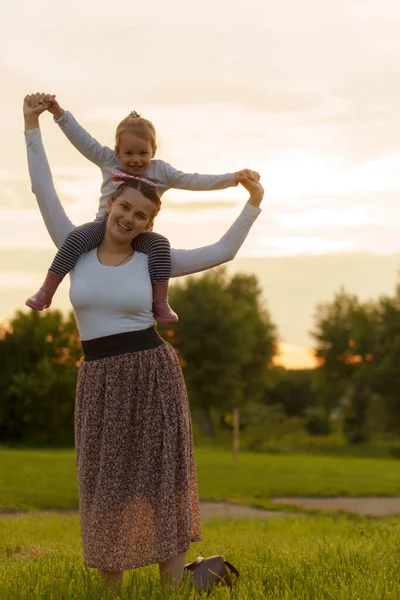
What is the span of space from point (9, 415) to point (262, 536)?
81.6 ft

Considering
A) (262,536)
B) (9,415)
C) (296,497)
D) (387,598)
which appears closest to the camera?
(387,598)

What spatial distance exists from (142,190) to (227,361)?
39.9 meters

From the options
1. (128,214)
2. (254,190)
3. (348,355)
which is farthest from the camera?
(348,355)

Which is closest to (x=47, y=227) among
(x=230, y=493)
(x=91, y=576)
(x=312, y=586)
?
(x=91, y=576)

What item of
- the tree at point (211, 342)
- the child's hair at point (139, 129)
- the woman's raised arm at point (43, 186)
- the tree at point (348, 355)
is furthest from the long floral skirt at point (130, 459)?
the tree at point (348, 355)

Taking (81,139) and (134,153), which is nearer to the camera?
(134,153)

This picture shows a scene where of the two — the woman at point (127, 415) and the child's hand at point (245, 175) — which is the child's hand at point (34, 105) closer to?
the woman at point (127, 415)

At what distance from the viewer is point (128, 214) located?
4613mm

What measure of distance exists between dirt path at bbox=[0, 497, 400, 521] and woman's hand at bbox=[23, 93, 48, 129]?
27.0 ft

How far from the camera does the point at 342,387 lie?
2016 inches

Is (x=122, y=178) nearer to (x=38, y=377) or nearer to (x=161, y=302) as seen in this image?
(x=161, y=302)

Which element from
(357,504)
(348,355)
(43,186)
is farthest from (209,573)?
(348,355)

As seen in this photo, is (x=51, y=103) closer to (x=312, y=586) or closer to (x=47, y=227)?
(x=47, y=227)

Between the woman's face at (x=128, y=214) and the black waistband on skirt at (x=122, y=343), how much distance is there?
509mm
